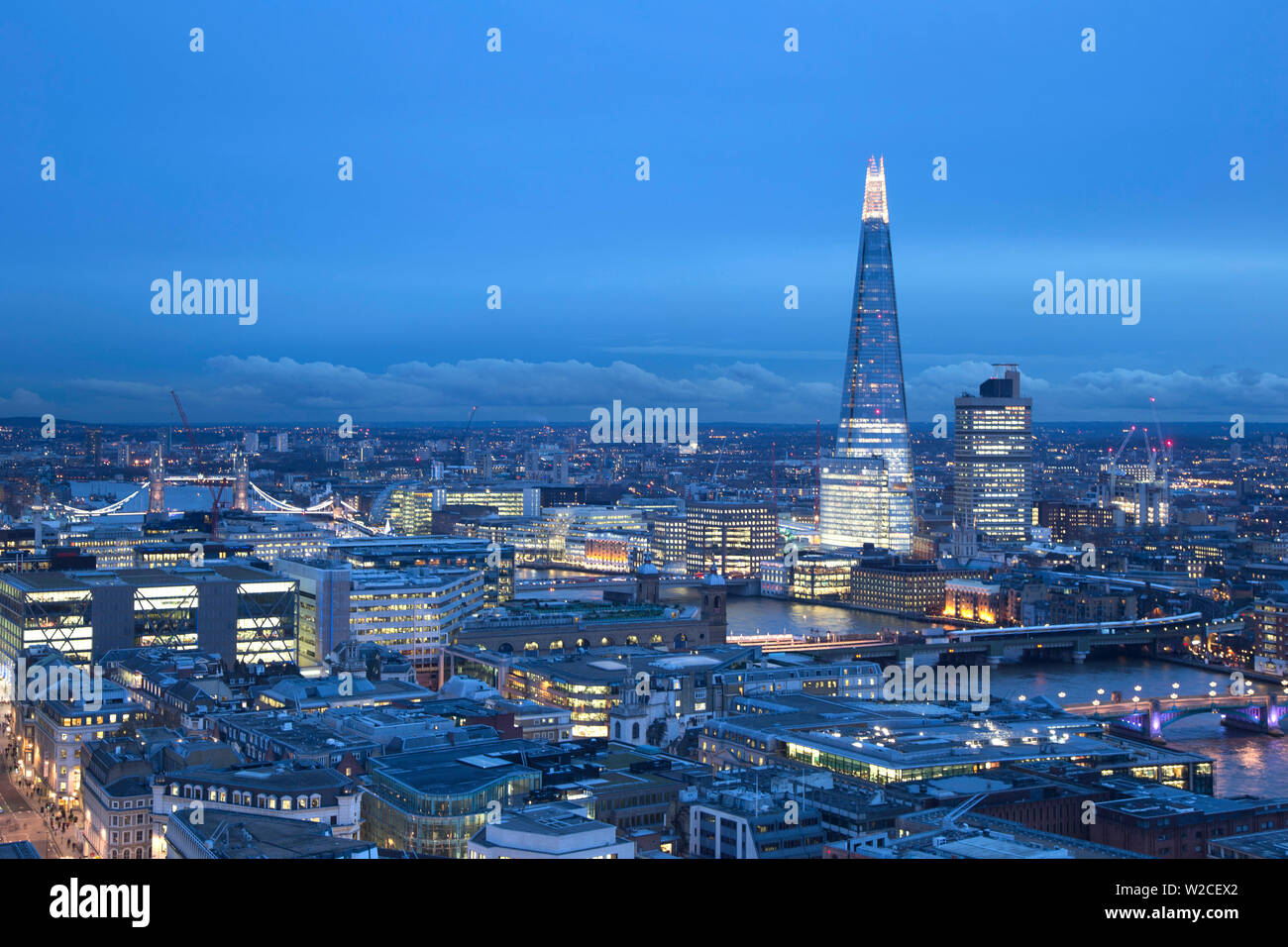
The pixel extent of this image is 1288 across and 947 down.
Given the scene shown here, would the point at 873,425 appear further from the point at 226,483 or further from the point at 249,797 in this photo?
the point at 249,797

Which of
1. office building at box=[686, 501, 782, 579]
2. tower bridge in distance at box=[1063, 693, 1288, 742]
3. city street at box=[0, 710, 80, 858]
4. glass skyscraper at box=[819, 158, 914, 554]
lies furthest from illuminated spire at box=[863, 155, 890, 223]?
city street at box=[0, 710, 80, 858]

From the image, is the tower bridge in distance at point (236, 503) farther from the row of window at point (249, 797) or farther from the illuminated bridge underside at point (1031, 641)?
the row of window at point (249, 797)

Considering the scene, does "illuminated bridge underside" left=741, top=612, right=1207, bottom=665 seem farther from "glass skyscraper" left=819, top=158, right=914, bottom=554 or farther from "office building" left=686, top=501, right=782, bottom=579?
"glass skyscraper" left=819, top=158, right=914, bottom=554

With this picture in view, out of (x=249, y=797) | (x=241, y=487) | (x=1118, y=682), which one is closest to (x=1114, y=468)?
(x=241, y=487)

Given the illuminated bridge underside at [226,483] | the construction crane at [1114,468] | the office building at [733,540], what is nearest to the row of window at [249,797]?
the office building at [733,540]
